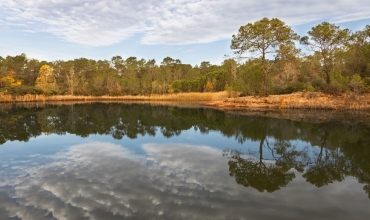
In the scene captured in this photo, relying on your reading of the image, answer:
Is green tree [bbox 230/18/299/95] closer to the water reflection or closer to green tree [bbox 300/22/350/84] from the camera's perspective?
green tree [bbox 300/22/350/84]

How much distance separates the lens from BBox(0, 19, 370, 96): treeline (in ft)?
110

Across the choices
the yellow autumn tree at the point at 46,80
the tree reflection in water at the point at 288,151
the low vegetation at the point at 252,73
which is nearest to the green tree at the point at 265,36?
the low vegetation at the point at 252,73

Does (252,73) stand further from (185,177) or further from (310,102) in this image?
(185,177)

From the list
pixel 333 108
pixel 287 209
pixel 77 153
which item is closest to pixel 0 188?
pixel 77 153

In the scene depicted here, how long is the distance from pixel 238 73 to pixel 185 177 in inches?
2451

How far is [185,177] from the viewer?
780cm

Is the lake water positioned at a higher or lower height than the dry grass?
lower

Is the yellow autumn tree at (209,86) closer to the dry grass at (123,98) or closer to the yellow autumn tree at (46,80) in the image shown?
the dry grass at (123,98)

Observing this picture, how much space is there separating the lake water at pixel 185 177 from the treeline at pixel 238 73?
22781mm

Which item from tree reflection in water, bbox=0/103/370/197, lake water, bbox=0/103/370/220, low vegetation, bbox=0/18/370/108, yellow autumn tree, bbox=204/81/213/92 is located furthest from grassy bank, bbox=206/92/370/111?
yellow autumn tree, bbox=204/81/213/92

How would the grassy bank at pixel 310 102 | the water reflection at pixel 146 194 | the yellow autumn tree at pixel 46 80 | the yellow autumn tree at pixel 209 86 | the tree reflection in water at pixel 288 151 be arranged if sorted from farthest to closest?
1. the yellow autumn tree at pixel 46 80
2. the yellow autumn tree at pixel 209 86
3. the grassy bank at pixel 310 102
4. the tree reflection in water at pixel 288 151
5. the water reflection at pixel 146 194

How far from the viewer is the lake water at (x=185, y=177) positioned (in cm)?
557

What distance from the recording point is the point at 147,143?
13062mm

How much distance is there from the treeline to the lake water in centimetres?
2278
